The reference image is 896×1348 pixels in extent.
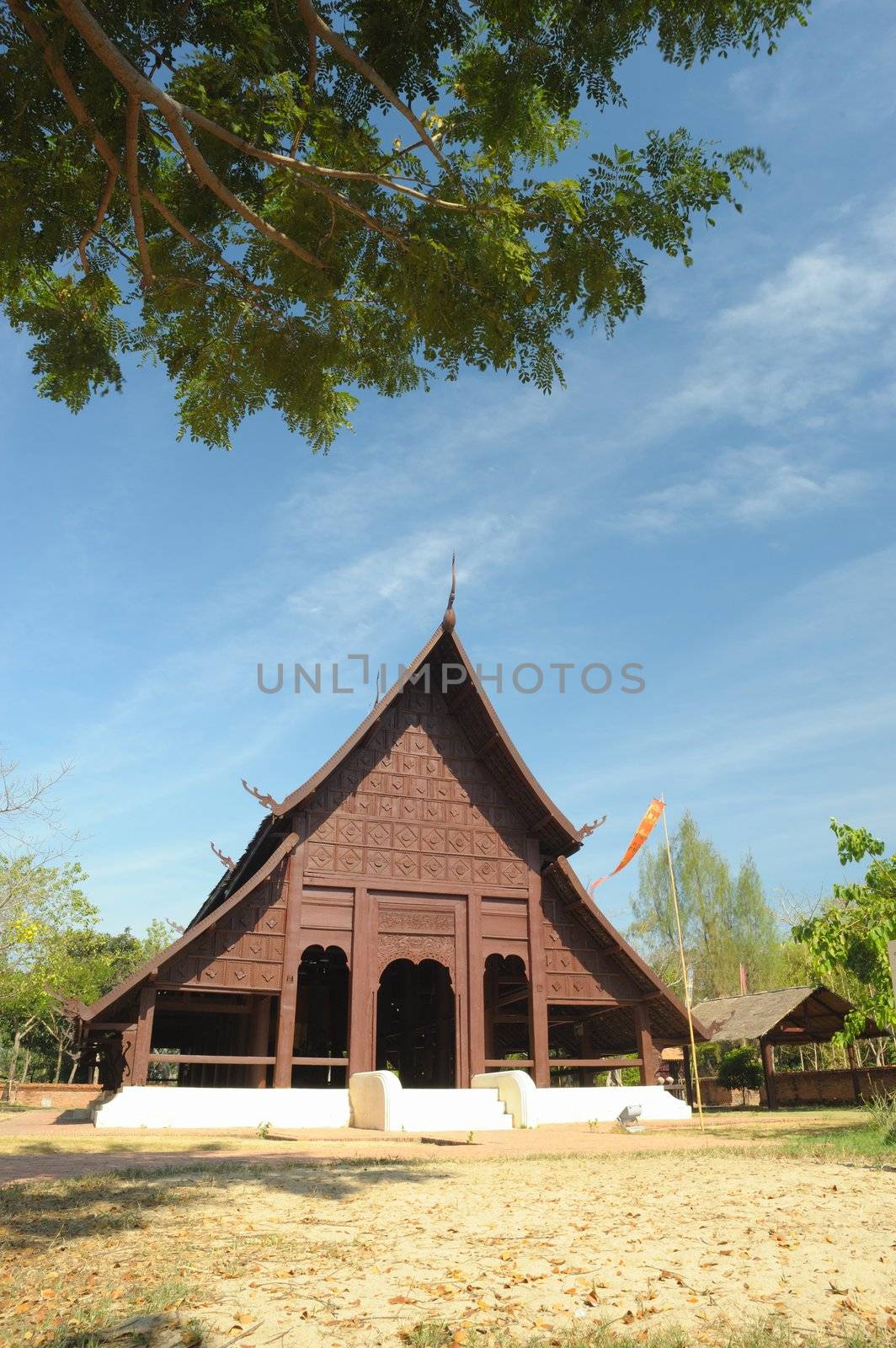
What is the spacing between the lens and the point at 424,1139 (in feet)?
39.4

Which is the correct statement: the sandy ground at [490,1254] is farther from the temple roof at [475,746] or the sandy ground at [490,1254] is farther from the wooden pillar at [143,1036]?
the temple roof at [475,746]

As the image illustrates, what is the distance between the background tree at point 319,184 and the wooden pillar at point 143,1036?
1038cm

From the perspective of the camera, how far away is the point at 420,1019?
22.4 metres

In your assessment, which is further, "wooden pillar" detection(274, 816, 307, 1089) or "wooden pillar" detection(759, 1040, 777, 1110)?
"wooden pillar" detection(759, 1040, 777, 1110)

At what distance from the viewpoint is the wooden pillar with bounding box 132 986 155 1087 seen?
1459cm

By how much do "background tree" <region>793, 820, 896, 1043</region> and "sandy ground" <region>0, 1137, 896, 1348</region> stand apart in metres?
6.30

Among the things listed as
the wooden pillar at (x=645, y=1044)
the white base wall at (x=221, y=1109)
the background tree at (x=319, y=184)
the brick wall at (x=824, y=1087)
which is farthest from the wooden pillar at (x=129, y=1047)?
the brick wall at (x=824, y=1087)

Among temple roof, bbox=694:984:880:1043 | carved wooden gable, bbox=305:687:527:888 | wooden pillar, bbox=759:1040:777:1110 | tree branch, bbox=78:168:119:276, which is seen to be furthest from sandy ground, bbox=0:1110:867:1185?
wooden pillar, bbox=759:1040:777:1110

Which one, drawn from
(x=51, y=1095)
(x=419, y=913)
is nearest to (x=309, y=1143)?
(x=419, y=913)

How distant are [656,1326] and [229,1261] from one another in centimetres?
205

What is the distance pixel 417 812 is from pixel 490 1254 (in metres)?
12.8

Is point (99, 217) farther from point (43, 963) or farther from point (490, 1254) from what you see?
point (43, 963)

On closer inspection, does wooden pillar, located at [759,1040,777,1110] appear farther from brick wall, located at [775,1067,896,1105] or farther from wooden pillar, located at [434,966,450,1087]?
wooden pillar, located at [434,966,450,1087]

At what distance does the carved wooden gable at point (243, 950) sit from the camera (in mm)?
14977
